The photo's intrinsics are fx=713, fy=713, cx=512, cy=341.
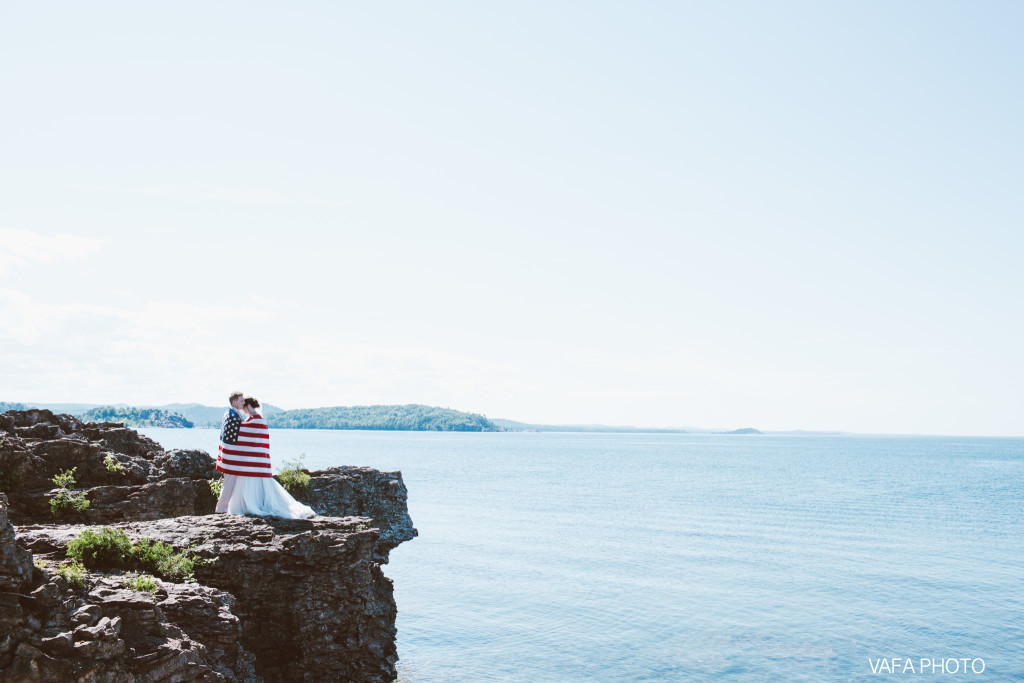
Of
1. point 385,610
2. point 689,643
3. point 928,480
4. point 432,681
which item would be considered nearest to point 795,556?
point 689,643

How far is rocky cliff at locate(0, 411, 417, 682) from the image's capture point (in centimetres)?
898

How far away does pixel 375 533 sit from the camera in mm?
14734

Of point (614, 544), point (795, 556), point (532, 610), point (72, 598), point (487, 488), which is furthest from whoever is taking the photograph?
point (487, 488)

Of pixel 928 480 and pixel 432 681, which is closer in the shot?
pixel 432 681

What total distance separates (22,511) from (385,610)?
26.7 ft

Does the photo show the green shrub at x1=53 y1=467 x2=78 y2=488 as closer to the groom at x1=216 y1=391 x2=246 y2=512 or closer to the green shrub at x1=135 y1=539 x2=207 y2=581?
the groom at x1=216 y1=391 x2=246 y2=512

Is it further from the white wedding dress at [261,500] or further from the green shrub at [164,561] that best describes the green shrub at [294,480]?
the green shrub at [164,561]

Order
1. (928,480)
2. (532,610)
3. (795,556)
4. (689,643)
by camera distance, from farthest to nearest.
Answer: (928,480) → (795,556) → (532,610) → (689,643)

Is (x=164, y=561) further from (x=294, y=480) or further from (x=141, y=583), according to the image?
(x=294, y=480)

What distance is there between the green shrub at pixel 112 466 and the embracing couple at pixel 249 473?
8.97 ft

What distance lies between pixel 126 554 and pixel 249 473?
3.53 meters

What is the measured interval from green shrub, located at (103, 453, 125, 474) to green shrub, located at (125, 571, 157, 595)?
6.04 metres

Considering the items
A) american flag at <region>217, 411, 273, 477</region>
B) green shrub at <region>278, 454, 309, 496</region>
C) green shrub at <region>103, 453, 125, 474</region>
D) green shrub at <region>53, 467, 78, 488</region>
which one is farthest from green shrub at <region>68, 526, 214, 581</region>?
green shrub at <region>278, 454, 309, 496</region>

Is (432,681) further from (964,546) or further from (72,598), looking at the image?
(964,546)
